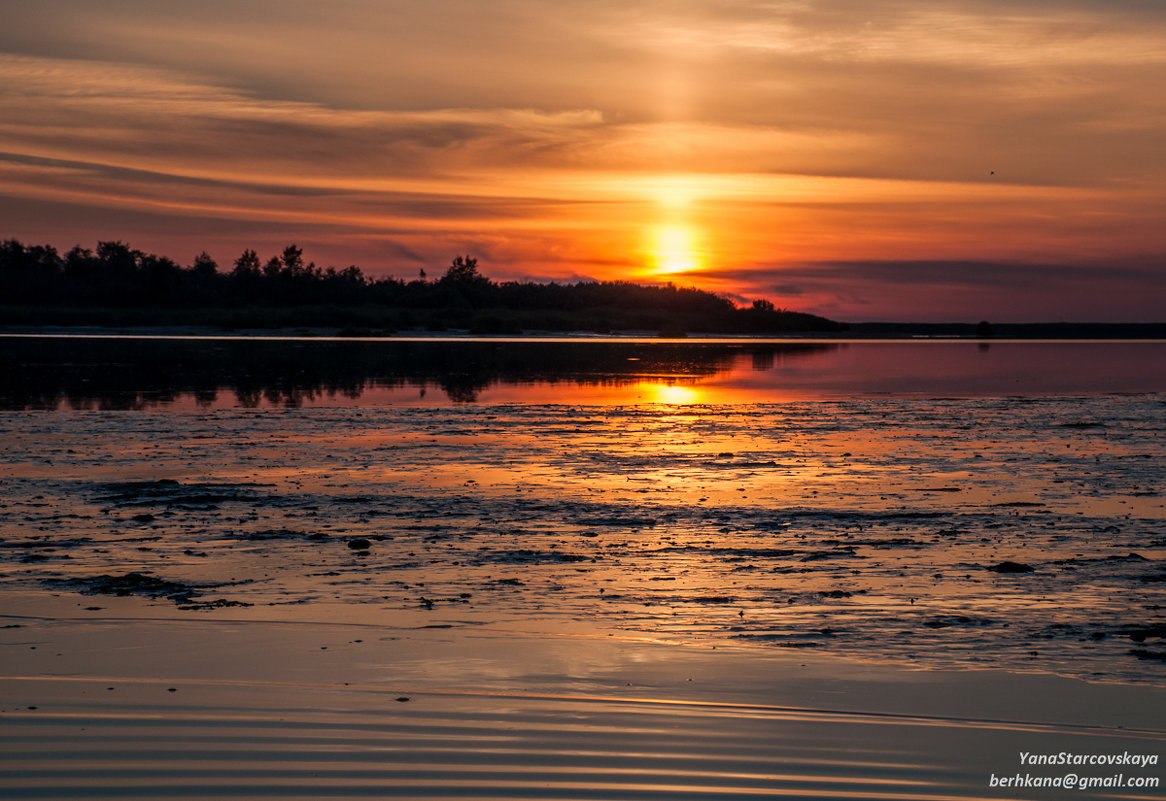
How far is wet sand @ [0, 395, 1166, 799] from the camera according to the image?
649cm

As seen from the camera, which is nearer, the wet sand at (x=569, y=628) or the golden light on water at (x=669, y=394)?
the wet sand at (x=569, y=628)

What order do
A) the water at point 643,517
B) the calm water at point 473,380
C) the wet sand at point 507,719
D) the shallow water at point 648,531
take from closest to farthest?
1. the wet sand at point 507,719
2. the shallow water at point 648,531
3. the water at point 643,517
4. the calm water at point 473,380

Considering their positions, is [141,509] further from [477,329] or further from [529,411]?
[477,329]

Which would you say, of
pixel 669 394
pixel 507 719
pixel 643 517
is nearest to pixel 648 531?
pixel 643 517

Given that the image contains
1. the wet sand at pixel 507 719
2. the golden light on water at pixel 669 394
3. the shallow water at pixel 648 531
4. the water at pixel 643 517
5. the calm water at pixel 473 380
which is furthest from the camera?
the golden light on water at pixel 669 394

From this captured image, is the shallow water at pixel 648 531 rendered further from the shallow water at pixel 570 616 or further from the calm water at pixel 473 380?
the calm water at pixel 473 380

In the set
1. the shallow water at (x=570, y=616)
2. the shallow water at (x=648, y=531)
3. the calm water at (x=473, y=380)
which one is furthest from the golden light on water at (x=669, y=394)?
the shallow water at (x=570, y=616)

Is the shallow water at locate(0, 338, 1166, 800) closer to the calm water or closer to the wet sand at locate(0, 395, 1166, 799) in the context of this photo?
the wet sand at locate(0, 395, 1166, 799)

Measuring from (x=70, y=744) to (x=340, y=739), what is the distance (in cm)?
160

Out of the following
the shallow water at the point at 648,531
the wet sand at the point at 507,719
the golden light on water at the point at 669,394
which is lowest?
the wet sand at the point at 507,719

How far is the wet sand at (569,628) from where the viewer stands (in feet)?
21.3

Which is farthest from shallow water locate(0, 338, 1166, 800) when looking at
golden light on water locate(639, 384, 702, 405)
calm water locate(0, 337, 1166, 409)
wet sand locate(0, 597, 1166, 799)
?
golden light on water locate(639, 384, 702, 405)

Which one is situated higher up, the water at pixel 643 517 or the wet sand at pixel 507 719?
the water at pixel 643 517

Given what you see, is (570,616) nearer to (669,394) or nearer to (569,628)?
(569,628)
